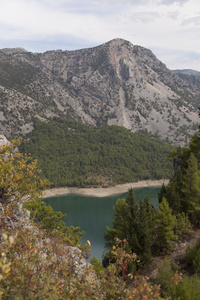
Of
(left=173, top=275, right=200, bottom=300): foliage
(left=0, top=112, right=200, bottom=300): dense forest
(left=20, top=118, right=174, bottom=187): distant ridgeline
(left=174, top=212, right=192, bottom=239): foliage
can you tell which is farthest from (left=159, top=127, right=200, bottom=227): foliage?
(left=20, top=118, right=174, bottom=187): distant ridgeline

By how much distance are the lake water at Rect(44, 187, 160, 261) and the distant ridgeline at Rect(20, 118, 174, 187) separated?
19.1 metres

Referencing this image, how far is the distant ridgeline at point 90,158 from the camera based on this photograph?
518 ft

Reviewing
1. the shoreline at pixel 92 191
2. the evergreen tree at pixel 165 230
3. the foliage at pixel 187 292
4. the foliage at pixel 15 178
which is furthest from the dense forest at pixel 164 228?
the shoreline at pixel 92 191

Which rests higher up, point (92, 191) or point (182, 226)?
point (182, 226)

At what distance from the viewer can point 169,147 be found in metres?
200

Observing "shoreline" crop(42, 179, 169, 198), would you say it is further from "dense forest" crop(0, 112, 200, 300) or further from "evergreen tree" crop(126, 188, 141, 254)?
"evergreen tree" crop(126, 188, 141, 254)

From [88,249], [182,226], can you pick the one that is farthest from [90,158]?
[88,249]

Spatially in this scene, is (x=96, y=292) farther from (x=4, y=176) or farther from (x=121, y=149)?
(x=121, y=149)

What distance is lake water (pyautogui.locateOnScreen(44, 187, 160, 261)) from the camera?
76.1 meters

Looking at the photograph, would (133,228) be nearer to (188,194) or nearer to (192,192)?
(192,192)

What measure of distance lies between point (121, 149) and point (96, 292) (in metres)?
183

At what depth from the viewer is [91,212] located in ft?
346

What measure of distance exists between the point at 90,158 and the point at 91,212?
247 feet

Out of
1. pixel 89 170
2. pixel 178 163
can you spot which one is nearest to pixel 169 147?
pixel 89 170
